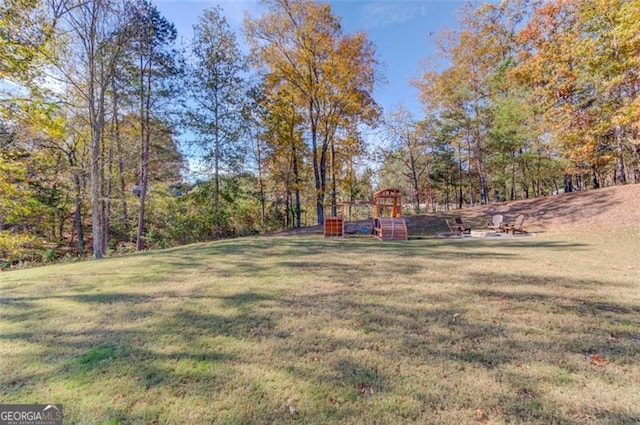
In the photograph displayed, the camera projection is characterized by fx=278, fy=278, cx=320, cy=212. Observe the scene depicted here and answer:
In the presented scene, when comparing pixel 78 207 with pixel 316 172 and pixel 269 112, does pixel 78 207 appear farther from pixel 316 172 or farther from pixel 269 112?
pixel 316 172

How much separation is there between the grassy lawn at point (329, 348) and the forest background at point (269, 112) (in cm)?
709

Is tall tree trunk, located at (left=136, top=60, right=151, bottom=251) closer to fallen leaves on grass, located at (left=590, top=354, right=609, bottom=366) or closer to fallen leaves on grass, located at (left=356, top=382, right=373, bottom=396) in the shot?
fallen leaves on grass, located at (left=356, top=382, right=373, bottom=396)

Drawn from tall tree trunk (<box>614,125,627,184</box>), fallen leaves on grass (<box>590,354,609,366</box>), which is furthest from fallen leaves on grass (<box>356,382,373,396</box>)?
tall tree trunk (<box>614,125,627,184</box>)

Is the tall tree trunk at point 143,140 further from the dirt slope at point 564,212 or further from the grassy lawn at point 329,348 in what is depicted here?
the dirt slope at point 564,212

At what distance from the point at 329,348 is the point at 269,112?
1680cm

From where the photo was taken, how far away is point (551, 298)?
370 centimetres

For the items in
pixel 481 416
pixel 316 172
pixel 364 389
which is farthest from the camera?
pixel 316 172

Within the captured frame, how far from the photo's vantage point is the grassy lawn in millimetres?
1860

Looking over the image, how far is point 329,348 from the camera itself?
2582 mm

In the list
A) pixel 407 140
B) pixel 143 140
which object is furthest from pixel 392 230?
pixel 407 140

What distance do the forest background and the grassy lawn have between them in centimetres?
709

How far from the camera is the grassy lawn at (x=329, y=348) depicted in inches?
73.2

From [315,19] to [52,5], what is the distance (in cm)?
1119

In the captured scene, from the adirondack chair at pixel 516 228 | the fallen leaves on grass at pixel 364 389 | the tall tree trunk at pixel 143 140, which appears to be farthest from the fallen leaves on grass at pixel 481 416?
the tall tree trunk at pixel 143 140
